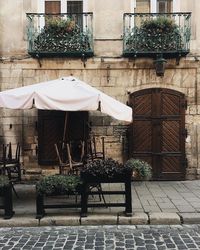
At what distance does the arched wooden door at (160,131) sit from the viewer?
11000mm

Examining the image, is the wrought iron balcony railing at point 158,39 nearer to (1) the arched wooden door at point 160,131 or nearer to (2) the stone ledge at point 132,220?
(1) the arched wooden door at point 160,131

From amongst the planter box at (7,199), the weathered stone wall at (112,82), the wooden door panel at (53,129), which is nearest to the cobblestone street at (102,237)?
the planter box at (7,199)

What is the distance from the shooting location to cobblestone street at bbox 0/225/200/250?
5.84 meters

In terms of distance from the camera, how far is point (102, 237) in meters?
6.29

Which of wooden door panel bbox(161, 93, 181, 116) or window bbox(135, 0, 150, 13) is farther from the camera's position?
window bbox(135, 0, 150, 13)

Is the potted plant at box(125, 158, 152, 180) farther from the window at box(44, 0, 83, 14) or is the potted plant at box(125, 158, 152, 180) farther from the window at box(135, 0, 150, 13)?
the window at box(44, 0, 83, 14)

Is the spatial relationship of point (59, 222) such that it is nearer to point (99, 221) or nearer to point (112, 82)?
point (99, 221)

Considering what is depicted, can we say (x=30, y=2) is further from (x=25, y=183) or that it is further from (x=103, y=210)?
(x=103, y=210)

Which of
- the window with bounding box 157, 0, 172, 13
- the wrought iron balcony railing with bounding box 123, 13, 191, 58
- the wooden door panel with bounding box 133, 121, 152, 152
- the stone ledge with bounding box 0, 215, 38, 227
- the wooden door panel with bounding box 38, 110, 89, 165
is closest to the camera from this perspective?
the stone ledge with bounding box 0, 215, 38, 227

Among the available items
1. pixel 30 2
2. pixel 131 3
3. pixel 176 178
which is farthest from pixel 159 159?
pixel 30 2

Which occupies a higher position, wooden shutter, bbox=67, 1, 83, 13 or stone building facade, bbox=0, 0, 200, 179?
wooden shutter, bbox=67, 1, 83, 13

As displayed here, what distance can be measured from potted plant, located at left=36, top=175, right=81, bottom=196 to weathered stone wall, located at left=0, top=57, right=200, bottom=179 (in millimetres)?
3979

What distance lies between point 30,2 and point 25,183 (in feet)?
16.0

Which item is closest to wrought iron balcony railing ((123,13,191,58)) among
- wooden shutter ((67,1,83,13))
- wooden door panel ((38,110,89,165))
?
wooden shutter ((67,1,83,13))
